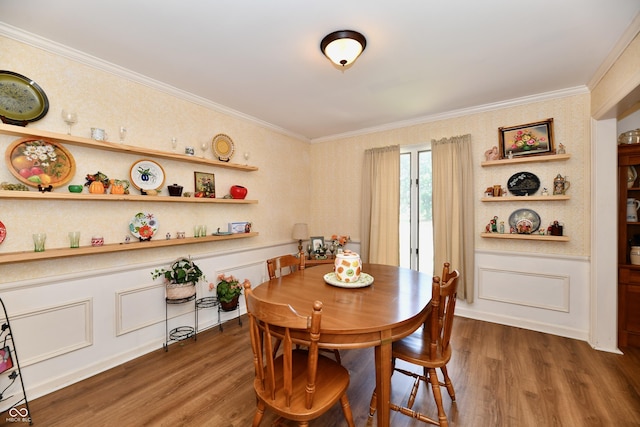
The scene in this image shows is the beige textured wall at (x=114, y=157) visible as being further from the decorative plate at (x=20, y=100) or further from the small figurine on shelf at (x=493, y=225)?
the small figurine on shelf at (x=493, y=225)

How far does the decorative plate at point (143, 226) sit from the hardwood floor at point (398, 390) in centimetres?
114

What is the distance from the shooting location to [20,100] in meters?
1.91

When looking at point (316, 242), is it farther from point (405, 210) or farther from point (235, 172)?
Result: point (235, 172)

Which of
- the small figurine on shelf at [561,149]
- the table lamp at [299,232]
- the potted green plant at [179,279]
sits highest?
the small figurine on shelf at [561,149]

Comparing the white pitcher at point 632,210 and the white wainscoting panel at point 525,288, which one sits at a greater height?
the white pitcher at point 632,210

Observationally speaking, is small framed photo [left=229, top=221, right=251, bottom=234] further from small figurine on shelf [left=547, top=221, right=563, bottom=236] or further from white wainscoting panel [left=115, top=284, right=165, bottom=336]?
small figurine on shelf [left=547, top=221, right=563, bottom=236]

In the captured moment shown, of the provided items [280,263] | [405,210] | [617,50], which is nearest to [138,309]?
[280,263]

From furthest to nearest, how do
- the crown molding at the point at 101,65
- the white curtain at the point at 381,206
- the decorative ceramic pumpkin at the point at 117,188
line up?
the white curtain at the point at 381,206 < the decorative ceramic pumpkin at the point at 117,188 < the crown molding at the point at 101,65

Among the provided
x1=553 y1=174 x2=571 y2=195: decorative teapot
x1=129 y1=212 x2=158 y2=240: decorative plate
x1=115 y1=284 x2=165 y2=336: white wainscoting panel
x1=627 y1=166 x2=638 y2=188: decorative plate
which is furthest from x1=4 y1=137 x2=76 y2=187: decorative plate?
x1=627 y1=166 x2=638 y2=188: decorative plate

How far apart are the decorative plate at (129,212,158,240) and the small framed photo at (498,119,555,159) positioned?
12.9 ft

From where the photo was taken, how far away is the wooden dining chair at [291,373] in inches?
47.2

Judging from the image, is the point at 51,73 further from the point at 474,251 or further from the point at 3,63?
the point at 474,251

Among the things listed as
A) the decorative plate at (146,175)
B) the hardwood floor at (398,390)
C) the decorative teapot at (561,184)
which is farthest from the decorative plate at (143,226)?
the decorative teapot at (561,184)

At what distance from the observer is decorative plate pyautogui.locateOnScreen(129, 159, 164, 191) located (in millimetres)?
2514
